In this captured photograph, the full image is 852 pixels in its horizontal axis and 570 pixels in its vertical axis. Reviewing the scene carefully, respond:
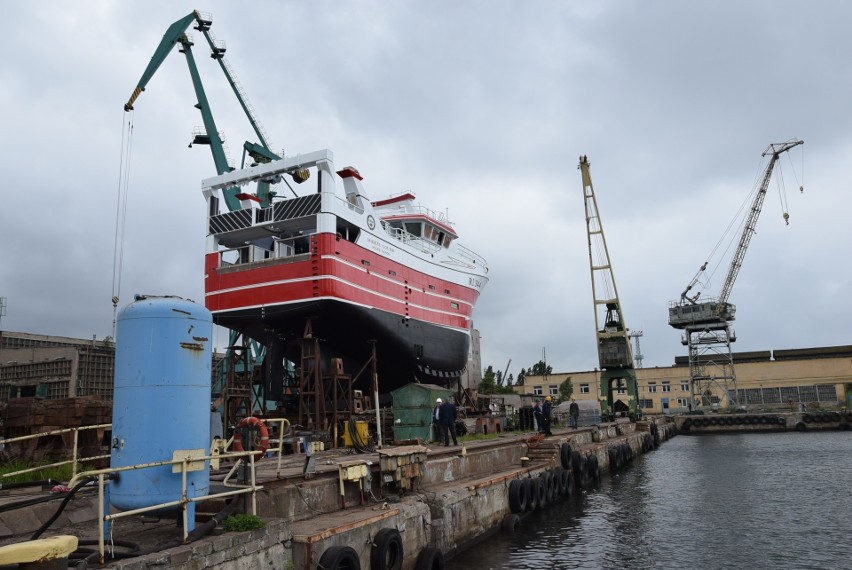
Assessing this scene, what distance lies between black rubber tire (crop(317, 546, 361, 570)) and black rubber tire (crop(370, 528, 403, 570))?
2.59 ft

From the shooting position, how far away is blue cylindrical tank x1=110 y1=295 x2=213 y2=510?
7047 millimetres

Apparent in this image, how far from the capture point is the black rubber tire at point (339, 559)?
26.5 feet

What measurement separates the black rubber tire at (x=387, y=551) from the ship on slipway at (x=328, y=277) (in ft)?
47.3

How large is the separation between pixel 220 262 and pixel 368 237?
650 centimetres

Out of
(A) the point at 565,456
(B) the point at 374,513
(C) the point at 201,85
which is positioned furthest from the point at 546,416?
(C) the point at 201,85

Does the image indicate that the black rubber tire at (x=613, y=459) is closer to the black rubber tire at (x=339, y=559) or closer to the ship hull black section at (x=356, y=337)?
the ship hull black section at (x=356, y=337)

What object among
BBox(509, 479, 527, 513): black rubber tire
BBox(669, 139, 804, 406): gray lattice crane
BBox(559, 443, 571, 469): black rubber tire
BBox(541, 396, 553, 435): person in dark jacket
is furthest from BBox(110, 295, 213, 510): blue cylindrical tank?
BBox(669, 139, 804, 406): gray lattice crane

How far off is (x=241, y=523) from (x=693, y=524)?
1302cm

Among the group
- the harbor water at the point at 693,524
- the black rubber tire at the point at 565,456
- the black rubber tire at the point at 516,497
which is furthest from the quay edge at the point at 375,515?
the harbor water at the point at 693,524

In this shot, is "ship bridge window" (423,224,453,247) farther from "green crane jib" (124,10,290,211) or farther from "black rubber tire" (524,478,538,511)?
"black rubber tire" (524,478,538,511)

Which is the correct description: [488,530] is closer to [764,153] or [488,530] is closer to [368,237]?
[368,237]

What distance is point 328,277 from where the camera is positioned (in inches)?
928

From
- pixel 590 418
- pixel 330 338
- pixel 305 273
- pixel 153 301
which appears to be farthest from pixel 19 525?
pixel 590 418

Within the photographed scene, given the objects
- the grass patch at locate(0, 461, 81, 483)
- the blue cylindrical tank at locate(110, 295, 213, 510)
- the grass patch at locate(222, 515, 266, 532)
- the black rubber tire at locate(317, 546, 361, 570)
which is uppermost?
the blue cylindrical tank at locate(110, 295, 213, 510)
